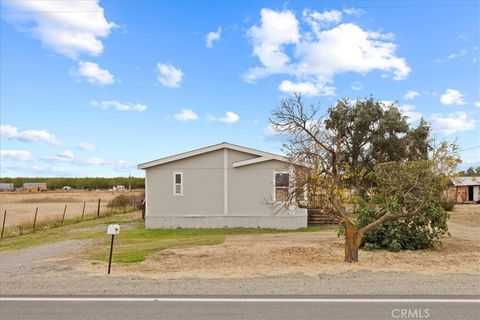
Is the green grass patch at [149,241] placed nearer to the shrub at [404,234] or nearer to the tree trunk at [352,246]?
the tree trunk at [352,246]

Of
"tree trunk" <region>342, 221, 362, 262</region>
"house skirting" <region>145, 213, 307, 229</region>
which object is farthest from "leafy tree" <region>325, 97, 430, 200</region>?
"tree trunk" <region>342, 221, 362, 262</region>

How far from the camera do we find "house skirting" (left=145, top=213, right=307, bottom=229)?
20234 millimetres

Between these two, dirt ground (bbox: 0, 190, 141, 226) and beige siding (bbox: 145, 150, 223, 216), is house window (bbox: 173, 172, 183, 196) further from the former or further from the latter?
dirt ground (bbox: 0, 190, 141, 226)

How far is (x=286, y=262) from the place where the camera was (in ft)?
31.9

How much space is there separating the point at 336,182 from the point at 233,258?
2.99 metres

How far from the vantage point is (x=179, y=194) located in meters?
20.5

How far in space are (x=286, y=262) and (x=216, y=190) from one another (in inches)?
428

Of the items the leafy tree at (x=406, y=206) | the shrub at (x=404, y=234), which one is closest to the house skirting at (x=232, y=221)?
the leafy tree at (x=406, y=206)
